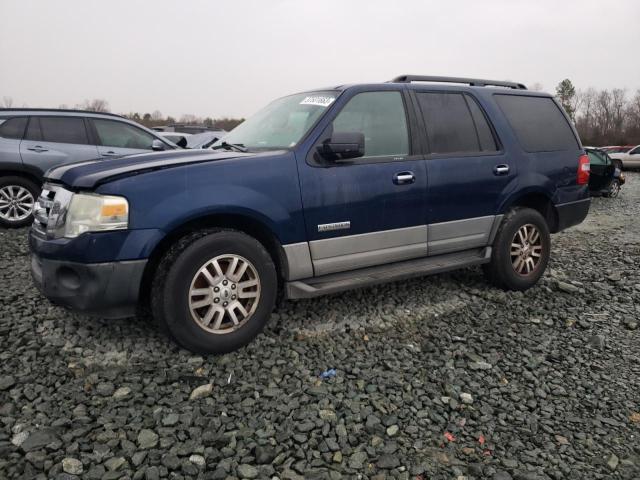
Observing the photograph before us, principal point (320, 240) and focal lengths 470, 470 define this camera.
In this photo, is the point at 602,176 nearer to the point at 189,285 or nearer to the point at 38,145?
the point at 38,145

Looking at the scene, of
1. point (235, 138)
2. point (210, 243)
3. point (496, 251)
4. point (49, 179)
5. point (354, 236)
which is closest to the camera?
point (210, 243)

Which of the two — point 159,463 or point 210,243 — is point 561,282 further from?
point 159,463

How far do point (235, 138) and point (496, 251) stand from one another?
2577 mm

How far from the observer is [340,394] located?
2.76 meters

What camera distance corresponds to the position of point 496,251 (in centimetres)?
435

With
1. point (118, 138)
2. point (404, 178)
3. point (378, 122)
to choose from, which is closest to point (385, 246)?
point (404, 178)

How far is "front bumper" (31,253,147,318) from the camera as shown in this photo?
279cm

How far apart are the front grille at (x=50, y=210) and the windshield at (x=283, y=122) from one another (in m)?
1.39

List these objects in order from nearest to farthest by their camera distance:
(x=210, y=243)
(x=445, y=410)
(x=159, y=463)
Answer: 1. (x=159, y=463)
2. (x=445, y=410)
3. (x=210, y=243)

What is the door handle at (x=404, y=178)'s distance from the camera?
3.65 m

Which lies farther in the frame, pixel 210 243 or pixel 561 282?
pixel 561 282

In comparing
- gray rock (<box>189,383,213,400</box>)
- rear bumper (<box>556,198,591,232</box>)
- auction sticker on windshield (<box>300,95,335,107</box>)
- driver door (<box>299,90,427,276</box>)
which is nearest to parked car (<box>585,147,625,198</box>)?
rear bumper (<box>556,198,591,232</box>)

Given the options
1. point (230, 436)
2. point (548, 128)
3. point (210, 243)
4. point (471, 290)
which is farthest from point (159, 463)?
point (548, 128)

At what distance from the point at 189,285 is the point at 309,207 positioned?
971 mm
